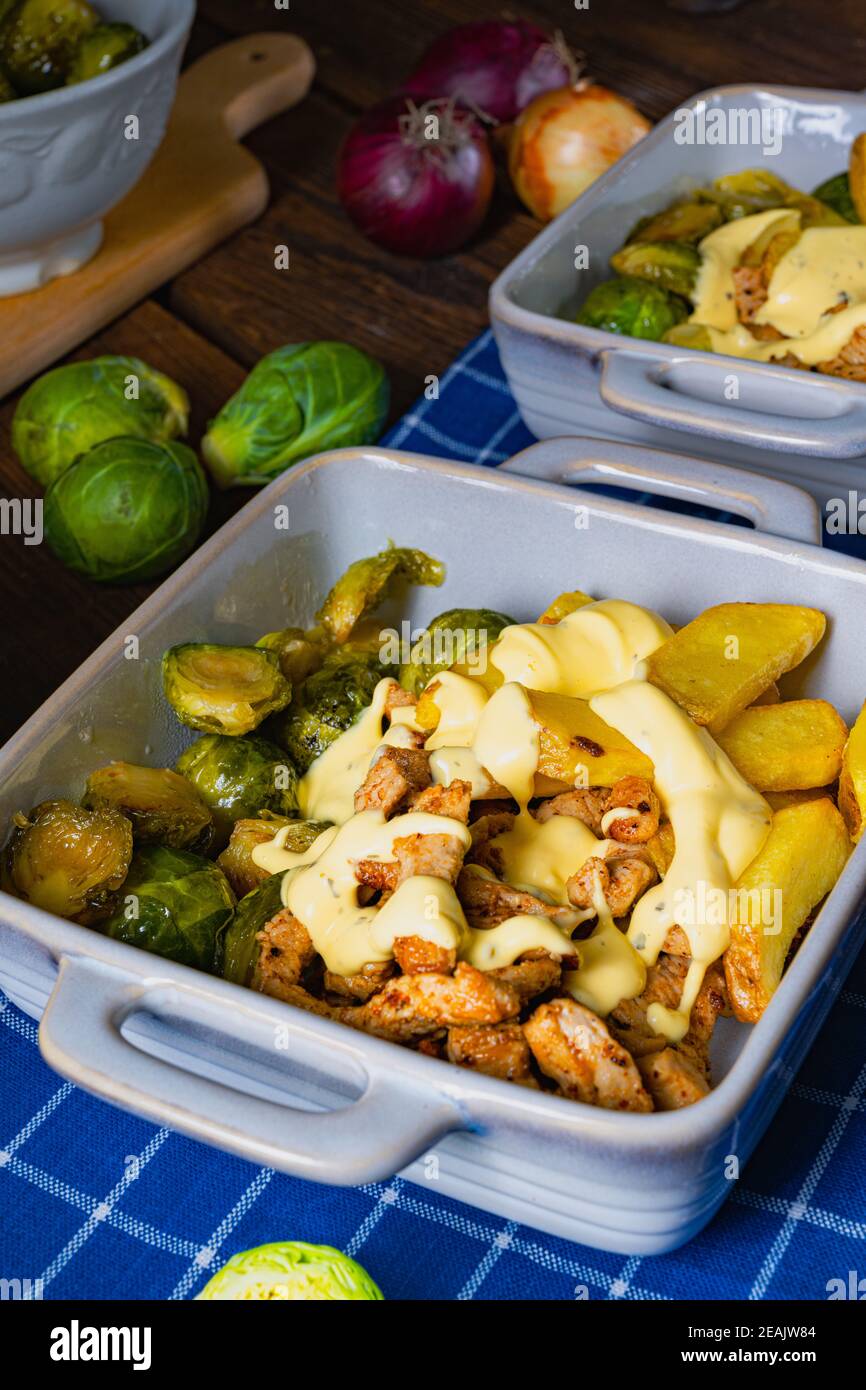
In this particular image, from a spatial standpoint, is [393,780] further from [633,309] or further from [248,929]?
[633,309]

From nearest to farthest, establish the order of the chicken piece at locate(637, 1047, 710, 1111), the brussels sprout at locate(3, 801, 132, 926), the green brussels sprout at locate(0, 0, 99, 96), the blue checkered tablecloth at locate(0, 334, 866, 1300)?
1. the chicken piece at locate(637, 1047, 710, 1111)
2. the blue checkered tablecloth at locate(0, 334, 866, 1300)
3. the brussels sprout at locate(3, 801, 132, 926)
4. the green brussels sprout at locate(0, 0, 99, 96)

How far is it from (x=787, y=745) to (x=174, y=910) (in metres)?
0.69

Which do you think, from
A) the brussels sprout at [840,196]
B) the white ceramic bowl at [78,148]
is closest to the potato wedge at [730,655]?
the brussels sprout at [840,196]

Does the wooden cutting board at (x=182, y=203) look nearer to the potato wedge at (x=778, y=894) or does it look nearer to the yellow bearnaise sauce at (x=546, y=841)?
the yellow bearnaise sauce at (x=546, y=841)

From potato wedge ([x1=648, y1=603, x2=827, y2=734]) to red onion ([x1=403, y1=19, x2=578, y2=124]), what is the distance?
5.93ft

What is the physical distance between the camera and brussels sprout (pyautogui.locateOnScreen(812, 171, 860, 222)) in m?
2.59

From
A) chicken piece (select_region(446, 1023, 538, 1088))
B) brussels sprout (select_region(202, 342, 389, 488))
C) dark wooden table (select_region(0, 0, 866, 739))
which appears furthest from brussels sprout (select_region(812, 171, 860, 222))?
chicken piece (select_region(446, 1023, 538, 1088))

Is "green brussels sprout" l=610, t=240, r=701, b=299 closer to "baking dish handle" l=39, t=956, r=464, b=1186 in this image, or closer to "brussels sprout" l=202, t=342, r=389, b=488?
"brussels sprout" l=202, t=342, r=389, b=488

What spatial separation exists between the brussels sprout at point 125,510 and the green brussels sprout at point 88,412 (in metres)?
0.10

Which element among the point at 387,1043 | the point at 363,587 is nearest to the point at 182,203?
the point at 363,587

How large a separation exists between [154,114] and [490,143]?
2.92ft

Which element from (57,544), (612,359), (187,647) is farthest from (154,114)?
(187,647)

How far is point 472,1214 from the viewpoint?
4.80 feet

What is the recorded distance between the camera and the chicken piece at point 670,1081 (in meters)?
1.30
